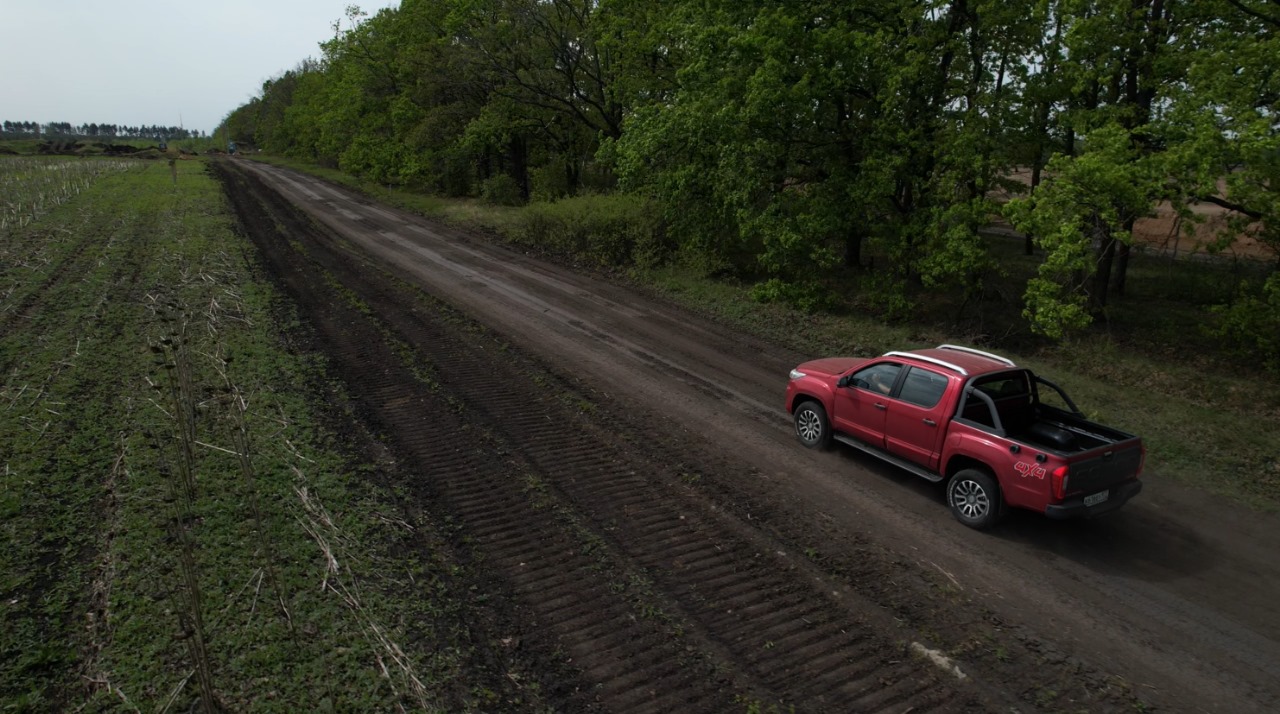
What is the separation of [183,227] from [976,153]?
25508 millimetres

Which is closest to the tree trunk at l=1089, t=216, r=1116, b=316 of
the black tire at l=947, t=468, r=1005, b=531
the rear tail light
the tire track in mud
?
the black tire at l=947, t=468, r=1005, b=531

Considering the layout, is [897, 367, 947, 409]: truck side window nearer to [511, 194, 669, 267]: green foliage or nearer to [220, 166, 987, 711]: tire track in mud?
[220, 166, 987, 711]: tire track in mud

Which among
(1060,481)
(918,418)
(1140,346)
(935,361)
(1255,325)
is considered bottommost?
(1060,481)

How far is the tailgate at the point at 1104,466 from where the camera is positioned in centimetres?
725

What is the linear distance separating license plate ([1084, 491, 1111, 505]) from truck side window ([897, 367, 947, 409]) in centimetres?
183

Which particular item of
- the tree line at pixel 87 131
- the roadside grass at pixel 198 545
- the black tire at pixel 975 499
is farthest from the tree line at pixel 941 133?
the tree line at pixel 87 131

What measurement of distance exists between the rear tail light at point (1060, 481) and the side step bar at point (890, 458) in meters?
1.40

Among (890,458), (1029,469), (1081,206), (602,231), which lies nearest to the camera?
(1029,469)

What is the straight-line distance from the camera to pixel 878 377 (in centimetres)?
932

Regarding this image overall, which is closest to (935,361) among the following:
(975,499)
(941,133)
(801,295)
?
(975,499)

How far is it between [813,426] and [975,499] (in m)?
2.55

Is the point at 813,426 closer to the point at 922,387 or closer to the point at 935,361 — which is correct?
the point at 922,387

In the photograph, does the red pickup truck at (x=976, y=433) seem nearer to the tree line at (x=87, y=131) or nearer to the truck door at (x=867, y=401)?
the truck door at (x=867, y=401)

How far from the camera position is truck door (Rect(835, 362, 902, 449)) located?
9.14m
